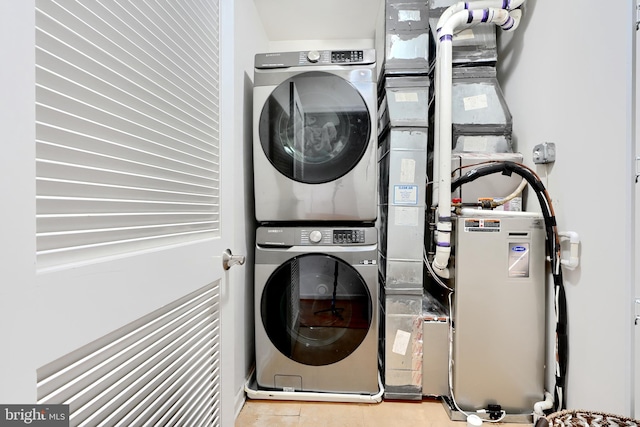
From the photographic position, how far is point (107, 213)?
55 cm

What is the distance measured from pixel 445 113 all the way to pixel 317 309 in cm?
134

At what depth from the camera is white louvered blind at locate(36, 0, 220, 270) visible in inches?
17.5

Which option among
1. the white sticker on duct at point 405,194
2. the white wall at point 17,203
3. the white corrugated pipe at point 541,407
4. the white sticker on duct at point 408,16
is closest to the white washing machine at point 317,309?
the white sticker on duct at point 405,194

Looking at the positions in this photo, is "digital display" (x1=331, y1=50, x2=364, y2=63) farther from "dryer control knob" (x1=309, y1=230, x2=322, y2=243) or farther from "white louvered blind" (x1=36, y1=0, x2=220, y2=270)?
"dryer control knob" (x1=309, y1=230, x2=322, y2=243)

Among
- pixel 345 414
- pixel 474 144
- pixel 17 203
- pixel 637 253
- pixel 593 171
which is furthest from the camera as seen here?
pixel 474 144

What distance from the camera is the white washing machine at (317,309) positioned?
56.6 inches

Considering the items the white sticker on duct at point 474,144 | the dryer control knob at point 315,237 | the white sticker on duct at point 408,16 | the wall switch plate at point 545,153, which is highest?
the white sticker on duct at point 408,16

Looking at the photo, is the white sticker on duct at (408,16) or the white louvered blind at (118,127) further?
the white sticker on duct at (408,16)

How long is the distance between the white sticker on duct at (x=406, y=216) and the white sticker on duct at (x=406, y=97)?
2.16 feet

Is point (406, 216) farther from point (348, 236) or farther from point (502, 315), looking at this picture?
point (502, 315)

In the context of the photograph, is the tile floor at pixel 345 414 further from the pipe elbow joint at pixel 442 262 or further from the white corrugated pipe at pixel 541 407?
the pipe elbow joint at pixel 442 262

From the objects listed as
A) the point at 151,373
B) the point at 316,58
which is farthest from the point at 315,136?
the point at 151,373

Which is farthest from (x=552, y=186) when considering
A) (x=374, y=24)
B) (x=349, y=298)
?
(x=374, y=24)

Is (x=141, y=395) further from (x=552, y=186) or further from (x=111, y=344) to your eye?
(x=552, y=186)
